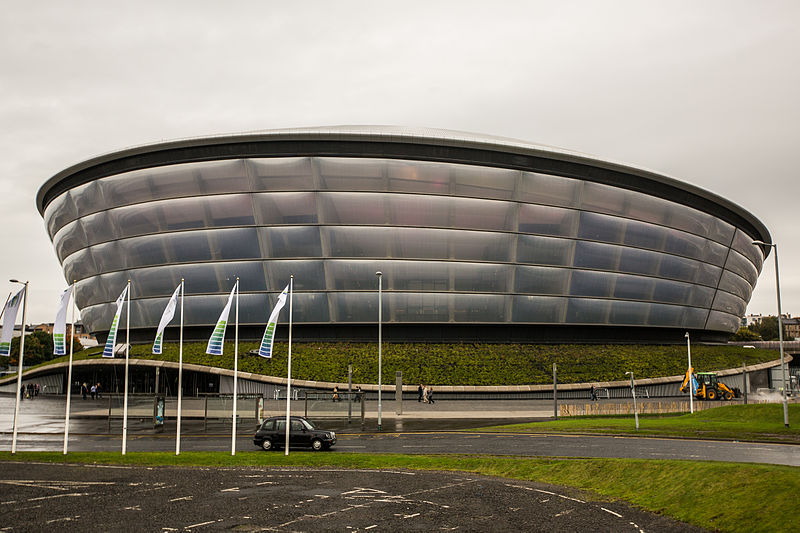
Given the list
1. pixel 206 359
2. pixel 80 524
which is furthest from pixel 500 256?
pixel 80 524

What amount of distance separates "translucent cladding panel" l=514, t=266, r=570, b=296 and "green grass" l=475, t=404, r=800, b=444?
2231 centimetres

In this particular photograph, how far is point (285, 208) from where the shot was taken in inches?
2341

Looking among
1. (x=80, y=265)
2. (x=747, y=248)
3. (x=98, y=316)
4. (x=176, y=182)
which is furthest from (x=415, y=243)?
(x=747, y=248)

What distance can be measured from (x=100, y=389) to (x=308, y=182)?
27.3m

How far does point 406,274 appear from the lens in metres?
60.3

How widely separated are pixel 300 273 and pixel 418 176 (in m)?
14.1

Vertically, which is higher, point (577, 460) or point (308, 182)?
point (308, 182)

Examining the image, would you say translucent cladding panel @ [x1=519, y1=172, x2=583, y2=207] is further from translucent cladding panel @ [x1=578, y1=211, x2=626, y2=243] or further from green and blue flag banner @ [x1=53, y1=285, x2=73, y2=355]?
green and blue flag banner @ [x1=53, y1=285, x2=73, y2=355]

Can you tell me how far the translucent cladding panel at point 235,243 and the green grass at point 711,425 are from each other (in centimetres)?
3238

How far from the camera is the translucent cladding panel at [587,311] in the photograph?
211ft

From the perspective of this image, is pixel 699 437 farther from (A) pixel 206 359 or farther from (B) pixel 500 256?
(A) pixel 206 359

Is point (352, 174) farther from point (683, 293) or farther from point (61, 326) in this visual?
point (683, 293)

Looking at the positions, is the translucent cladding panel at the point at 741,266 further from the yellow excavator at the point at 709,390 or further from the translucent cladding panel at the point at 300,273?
the translucent cladding panel at the point at 300,273

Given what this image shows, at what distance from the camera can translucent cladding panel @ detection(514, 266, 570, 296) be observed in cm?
6206
